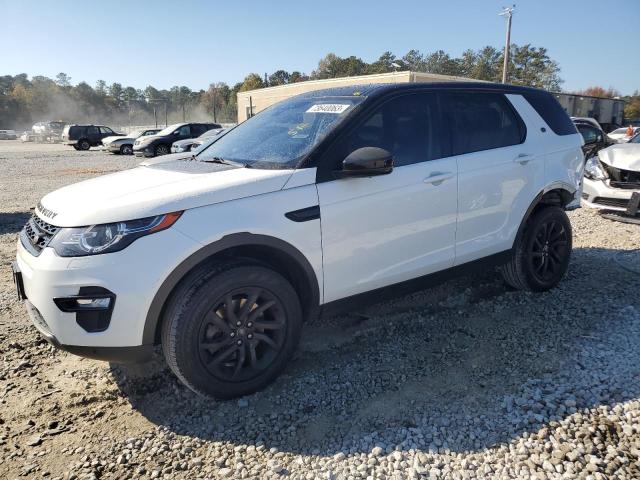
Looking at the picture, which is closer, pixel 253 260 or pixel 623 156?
pixel 253 260

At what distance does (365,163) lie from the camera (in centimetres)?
284

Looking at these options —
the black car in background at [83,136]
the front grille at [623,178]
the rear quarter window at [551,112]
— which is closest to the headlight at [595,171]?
the front grille at [623,178]

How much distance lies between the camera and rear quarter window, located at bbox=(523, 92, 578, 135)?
431 cm

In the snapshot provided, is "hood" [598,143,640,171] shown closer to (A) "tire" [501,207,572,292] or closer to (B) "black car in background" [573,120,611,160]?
(A) "tire" [501,207,572,292]

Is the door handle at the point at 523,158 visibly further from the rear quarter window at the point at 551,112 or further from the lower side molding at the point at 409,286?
the lower side molding at the point at 409,286

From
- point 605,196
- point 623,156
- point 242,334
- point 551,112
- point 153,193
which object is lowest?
point 242,334

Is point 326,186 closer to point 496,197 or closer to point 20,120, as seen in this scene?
point 496,197

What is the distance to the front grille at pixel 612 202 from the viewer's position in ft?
21.8

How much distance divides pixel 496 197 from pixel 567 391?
157 cm

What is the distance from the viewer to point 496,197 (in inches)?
150

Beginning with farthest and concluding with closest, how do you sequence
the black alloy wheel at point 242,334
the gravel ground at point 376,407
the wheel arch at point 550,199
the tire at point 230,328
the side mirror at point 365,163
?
the wheel arch at point 550,199 < the side mirror at point 365,163 < the black alloy wheel at point 242,334 < the tire at point 230,328 < the gravel ground at point 376,407

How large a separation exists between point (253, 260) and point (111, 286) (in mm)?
787

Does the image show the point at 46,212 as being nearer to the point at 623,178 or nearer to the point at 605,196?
the point at 605,196

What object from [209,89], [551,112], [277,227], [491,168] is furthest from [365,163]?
[209,89]
